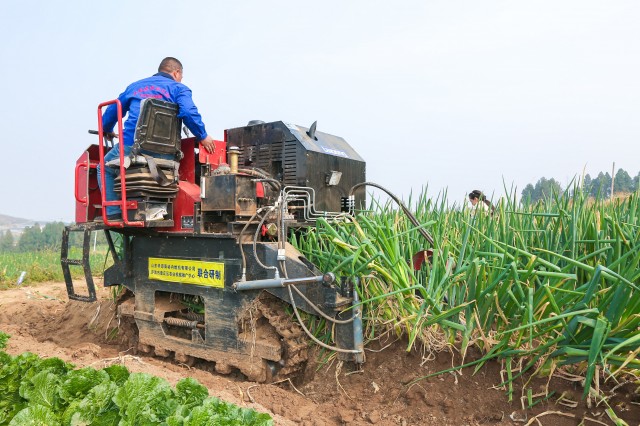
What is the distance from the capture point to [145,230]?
4.50 metres

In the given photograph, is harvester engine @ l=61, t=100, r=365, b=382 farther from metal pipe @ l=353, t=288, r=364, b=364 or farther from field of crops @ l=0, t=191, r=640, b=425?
field of crops @ l=0, t=191, r=640, b=425

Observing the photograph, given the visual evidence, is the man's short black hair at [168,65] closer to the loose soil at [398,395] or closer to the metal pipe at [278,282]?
the metal pipe at [278,282]

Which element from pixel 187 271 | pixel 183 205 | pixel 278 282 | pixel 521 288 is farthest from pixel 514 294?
pixel 183 205

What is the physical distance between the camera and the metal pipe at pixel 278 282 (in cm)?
337

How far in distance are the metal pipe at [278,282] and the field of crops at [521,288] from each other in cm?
20

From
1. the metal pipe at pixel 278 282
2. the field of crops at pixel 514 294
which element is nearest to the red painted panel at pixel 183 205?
the metal pipe at pixel 278 282

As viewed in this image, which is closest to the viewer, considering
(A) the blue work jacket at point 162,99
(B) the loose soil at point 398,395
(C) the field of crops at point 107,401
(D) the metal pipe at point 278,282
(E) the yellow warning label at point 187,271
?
(C) the field of crops at point 107,401

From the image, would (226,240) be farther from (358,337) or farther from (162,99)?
(162,99)

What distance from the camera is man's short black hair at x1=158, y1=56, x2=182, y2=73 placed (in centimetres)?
481

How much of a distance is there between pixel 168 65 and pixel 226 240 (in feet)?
6.49

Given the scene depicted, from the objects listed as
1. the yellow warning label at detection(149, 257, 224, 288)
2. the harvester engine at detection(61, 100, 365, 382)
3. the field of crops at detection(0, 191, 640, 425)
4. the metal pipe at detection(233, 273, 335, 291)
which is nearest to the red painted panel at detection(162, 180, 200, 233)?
the harvester engine at detection(61, 100, 365, 382)

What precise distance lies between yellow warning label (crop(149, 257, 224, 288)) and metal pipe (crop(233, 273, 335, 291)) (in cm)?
28

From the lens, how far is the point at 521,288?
247 centimetres

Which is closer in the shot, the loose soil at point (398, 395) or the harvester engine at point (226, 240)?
the loose soil at point (398, 395)
